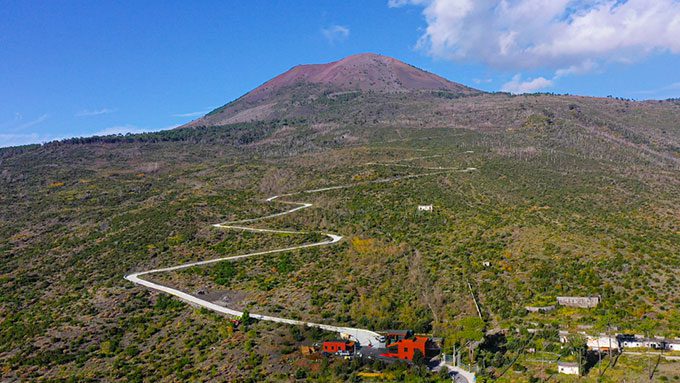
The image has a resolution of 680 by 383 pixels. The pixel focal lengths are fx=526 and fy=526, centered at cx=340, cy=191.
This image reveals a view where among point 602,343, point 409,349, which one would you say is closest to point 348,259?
point 409,349

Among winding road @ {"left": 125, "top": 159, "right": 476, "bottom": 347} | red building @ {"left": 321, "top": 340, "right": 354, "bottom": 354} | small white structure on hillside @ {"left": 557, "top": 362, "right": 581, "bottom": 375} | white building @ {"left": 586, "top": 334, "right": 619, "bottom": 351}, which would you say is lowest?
small white structure on hillside @ {"left": 557, "top": 362, "right": 581, "bottom": 375}

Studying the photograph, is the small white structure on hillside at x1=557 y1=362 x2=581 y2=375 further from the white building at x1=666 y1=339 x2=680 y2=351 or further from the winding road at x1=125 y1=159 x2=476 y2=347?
the winding road at x1=125 y1=159 x2=476 y2=347

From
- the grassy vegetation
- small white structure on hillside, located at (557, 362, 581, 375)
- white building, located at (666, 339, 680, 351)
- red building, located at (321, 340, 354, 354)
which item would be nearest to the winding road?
the grassy vegetation

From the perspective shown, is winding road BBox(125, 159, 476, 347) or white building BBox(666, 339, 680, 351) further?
winding road BBox(125, 159, 476, 347)

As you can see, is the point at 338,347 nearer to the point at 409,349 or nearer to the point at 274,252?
the point at 409,349

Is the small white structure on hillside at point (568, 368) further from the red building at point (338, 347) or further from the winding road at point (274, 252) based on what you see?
the red building at point (338, 347)
